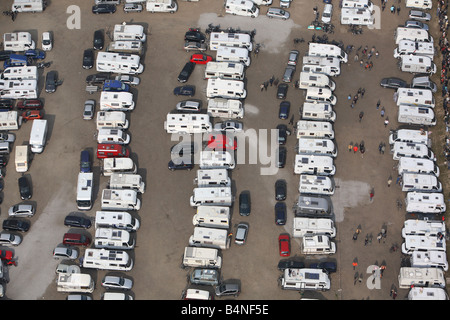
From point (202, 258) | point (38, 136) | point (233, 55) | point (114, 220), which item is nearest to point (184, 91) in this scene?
point (233, 55)

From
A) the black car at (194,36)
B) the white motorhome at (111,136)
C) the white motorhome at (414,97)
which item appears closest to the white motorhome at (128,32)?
the black car at (194,36)

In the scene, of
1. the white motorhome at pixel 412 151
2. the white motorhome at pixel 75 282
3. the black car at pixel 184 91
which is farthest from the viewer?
the black car at pixel 184 91

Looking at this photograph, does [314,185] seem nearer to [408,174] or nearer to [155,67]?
[408,174]

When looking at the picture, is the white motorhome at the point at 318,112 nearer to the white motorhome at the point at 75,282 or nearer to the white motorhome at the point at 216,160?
the white motorhome at the point at 216,160

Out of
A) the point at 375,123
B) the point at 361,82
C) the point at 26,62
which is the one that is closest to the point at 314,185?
the point at 375,123

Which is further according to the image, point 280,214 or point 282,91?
point 282,91

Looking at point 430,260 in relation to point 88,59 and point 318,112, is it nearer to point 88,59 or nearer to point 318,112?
point 318,112
